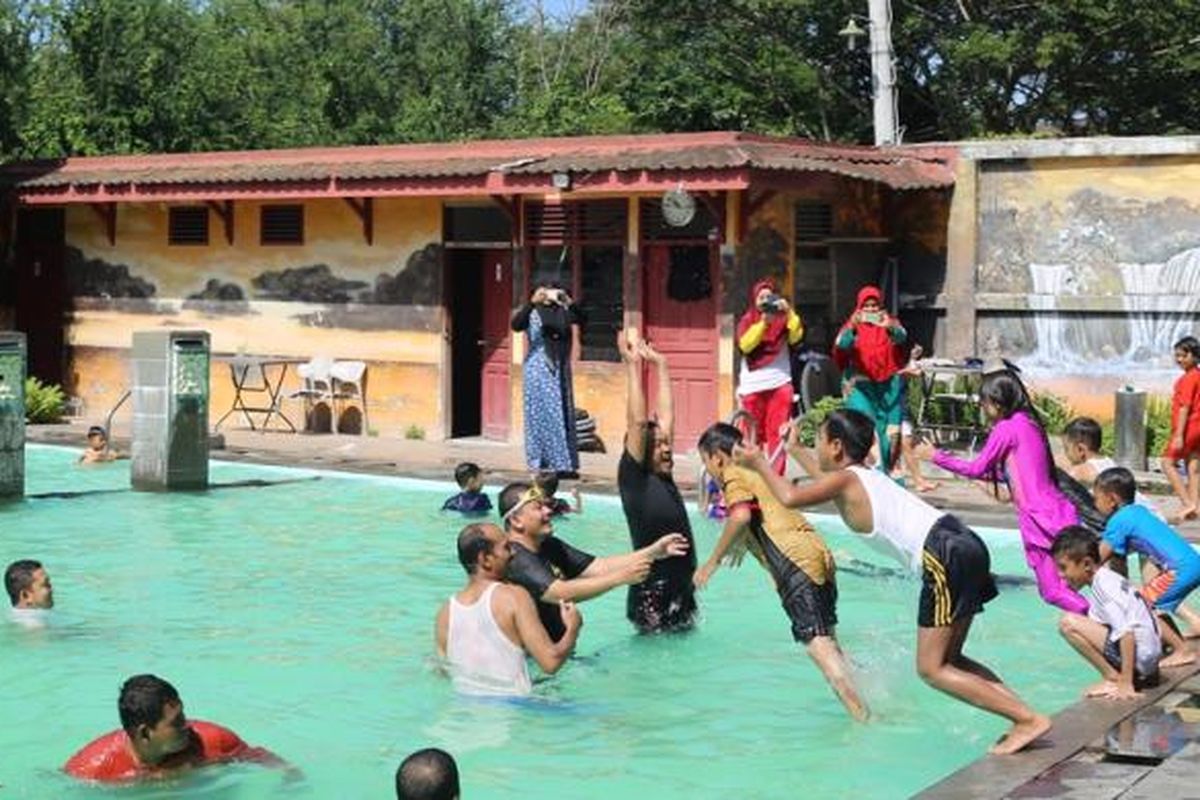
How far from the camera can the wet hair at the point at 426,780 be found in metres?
5.14

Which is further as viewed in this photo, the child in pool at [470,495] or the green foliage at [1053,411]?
the green foliage at [1053,411]

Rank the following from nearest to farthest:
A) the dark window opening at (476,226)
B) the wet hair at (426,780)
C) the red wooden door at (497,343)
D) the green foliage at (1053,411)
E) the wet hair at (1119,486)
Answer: the wet hair at (426,780)
the wet hair at (1119,486)
the green foliage at (1053,411)
the dark window opening at (476,226)
the red wooden door at (497,343)

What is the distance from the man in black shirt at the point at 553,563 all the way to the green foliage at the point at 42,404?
14.7 meters

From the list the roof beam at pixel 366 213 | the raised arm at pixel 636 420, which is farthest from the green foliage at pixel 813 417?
the raised arm at pixel 636 420

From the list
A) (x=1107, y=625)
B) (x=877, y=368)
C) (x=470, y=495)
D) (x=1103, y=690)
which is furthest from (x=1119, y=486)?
(x=470, y=495)

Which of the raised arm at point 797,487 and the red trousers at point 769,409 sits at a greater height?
the raised arm at point 797,487

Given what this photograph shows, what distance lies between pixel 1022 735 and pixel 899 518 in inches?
38.7

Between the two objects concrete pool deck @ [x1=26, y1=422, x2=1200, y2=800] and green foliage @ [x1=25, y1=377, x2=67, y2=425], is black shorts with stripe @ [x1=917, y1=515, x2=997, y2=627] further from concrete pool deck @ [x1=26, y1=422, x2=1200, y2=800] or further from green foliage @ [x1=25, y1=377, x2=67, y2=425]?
green foliage @ [x1=25, y1=377, x2=67, y2=425]

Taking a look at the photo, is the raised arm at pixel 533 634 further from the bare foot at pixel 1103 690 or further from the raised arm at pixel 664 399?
the bare foot at pixel 1103 690

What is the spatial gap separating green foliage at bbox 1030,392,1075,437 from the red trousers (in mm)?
4394

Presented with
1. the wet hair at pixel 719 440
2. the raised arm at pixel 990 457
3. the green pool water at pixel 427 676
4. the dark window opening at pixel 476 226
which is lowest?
the green pool water at pixel 427 676

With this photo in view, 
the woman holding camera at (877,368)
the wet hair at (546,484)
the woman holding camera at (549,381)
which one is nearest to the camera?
the wet hair at (546,484)

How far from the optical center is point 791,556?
330 inches

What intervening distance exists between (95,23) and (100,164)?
813 cm
